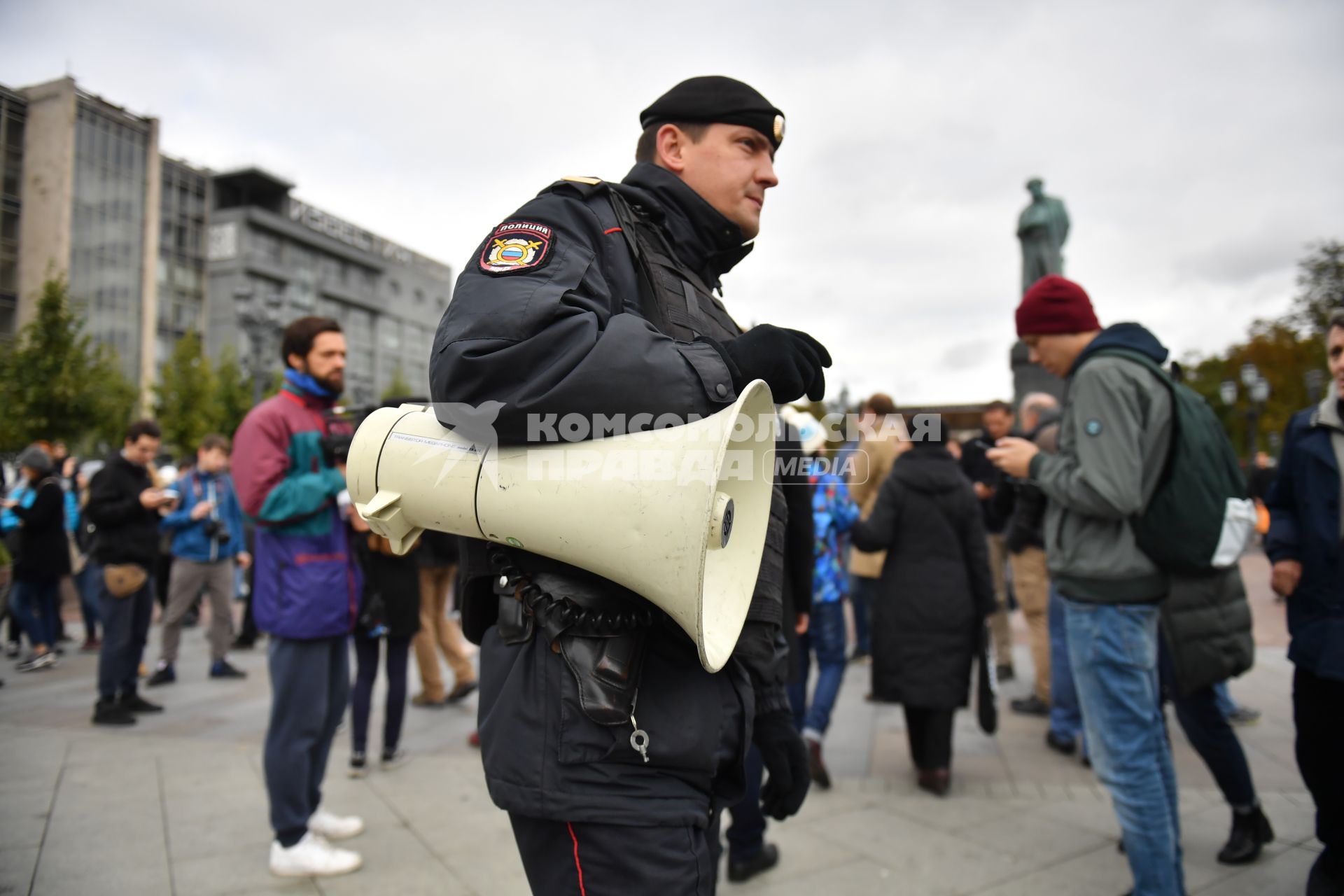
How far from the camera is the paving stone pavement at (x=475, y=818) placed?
3.08 m

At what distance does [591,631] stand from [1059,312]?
8.51 feet

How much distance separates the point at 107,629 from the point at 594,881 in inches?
215

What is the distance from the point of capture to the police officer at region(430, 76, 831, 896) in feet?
4.16

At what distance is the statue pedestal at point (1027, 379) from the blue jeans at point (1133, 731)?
950 cm

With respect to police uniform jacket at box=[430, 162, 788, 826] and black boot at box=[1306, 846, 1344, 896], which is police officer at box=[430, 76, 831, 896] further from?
black boot at box=[1306, 846, 1344, 896]

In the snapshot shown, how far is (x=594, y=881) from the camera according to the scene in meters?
1.31

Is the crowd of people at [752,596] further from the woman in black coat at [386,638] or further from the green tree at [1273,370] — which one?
the green tree at [1273,370]

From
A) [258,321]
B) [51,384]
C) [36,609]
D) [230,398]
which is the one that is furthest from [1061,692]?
[230,398]

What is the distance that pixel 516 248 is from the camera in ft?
4.52

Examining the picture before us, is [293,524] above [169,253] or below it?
below

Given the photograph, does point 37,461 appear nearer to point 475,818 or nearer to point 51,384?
point 475,818

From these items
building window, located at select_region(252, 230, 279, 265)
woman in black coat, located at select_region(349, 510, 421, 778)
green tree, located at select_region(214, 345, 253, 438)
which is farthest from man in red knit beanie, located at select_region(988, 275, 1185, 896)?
building window, located at select_region(252, 230, 279, 265)

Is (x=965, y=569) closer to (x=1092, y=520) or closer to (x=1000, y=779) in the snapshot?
(x=1000, y=779)

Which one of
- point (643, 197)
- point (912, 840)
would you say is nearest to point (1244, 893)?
point (912, 840)
